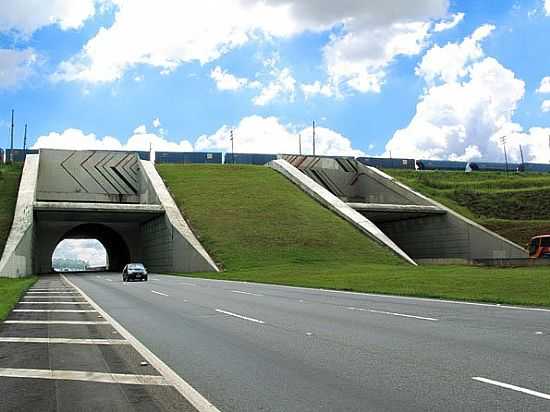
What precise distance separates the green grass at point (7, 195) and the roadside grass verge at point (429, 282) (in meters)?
20.9

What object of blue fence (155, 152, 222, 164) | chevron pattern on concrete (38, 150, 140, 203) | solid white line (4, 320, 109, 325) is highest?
blue fence (155, 152, 222, 164)

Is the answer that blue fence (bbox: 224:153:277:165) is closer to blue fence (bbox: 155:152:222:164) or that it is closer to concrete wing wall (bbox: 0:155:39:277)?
blue fence (bbox: 155:152:222:164)

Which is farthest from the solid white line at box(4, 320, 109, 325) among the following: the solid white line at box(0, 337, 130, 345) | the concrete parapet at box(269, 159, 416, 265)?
the concrete parapet at box(269, 159, 416, 265)

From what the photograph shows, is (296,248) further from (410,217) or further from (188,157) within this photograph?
(188,157)

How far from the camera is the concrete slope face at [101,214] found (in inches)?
1836

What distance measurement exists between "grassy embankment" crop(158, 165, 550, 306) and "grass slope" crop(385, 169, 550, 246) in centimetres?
1593

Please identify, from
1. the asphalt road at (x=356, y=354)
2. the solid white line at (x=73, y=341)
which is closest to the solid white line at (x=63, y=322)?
the asphalt road at (x=356, y=354)

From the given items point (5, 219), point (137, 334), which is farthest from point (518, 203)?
point (137, 334)

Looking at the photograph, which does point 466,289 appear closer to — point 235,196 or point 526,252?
point 526,252

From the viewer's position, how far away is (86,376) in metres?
7.95

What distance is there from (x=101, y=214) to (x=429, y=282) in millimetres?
39584

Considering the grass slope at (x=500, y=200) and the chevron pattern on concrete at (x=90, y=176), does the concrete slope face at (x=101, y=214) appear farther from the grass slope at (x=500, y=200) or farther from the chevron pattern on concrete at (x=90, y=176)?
the grass slope at (x=500, y=200)

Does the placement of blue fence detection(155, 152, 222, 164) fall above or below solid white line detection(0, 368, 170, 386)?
above

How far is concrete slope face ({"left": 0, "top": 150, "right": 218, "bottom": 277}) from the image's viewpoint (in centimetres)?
4662
